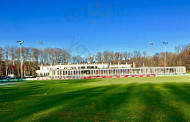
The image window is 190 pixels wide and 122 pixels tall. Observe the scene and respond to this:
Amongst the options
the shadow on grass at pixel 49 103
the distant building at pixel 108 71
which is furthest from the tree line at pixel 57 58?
the shadow on grass at pixel 49 103

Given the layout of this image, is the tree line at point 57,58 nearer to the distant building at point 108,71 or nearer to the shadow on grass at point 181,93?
the distant building at point 108,71

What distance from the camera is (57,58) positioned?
272 ft

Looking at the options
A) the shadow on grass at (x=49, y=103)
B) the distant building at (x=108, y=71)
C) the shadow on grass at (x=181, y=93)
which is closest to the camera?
the shadow on grass at (x=49, y=103)

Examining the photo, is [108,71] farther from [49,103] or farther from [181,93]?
[49,103]

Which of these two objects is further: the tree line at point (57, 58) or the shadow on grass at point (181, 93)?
the tree line at point (57, 58)

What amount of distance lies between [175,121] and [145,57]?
91760 mm

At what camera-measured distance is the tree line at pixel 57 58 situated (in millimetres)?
67875

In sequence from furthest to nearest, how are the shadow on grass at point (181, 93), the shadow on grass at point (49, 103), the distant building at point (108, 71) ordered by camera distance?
the distant building at point (108, 71) → the shadow on grass at point (181, 93) → the shadow on grass at point (49, 103)

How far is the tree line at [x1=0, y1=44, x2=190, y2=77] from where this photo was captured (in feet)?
223

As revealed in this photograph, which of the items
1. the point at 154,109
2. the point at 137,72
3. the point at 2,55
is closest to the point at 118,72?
the point at 137,72

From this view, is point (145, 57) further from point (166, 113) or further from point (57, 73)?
point (166, 113)

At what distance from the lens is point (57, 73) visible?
6238cm

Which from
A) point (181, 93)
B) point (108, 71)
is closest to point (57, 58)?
point (108, 71)

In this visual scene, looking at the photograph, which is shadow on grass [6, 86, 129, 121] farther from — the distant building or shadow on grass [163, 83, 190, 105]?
the distant building
